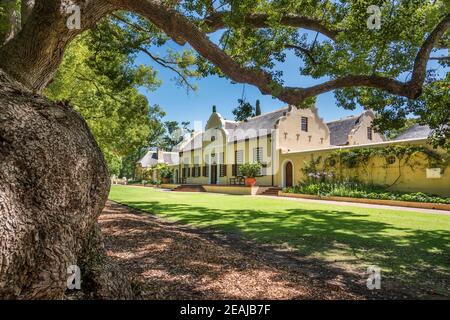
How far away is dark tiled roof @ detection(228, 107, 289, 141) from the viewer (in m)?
31.8

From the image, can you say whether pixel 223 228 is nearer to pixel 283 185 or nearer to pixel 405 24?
pixel 405 24

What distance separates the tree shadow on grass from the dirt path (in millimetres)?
38

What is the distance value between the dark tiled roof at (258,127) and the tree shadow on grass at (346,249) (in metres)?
21.4

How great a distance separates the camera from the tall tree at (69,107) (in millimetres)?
2277

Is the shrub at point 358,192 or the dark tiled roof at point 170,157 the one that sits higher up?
the dark tiled roof at point 170,157

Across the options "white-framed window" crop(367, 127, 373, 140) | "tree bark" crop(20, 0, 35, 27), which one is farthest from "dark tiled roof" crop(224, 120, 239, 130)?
"tree bark" crop(20, 0, 35, 27)

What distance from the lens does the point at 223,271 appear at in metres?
4.71

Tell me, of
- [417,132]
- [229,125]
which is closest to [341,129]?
[417,132]

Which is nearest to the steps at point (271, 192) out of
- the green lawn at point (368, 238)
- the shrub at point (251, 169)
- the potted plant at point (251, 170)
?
the potted plant at point (251, 170)

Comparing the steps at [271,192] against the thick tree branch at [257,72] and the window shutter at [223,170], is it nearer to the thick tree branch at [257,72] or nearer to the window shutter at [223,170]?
the window shutter at [223,170]

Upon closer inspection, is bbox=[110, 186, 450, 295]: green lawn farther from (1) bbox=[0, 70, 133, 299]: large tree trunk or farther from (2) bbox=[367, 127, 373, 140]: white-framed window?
(2) bbox=[367, 127, 373, 140]: white-framed window

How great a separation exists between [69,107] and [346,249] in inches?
238

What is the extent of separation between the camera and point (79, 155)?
9.15 feet
